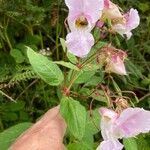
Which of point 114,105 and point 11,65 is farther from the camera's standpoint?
point 11,65

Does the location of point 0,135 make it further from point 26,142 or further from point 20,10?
point 20,10

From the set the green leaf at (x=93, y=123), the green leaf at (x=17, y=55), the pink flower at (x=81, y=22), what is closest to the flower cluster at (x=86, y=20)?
the pink flower at (x=81, y=22)

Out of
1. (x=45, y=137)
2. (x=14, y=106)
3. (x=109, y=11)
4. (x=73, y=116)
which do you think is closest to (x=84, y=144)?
(x=73, y=116)

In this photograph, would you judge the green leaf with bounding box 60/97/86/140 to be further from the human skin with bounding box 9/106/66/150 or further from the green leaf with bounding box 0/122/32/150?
the green leaf with bounding box 0/122/32/150

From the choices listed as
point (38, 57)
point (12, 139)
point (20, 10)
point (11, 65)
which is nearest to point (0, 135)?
point (12, 139)

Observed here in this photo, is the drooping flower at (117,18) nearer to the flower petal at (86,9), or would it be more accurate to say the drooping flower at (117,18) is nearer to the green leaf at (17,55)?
the flower petal at (86,9)

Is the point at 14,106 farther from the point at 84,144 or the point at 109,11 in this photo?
the point at 109,11
